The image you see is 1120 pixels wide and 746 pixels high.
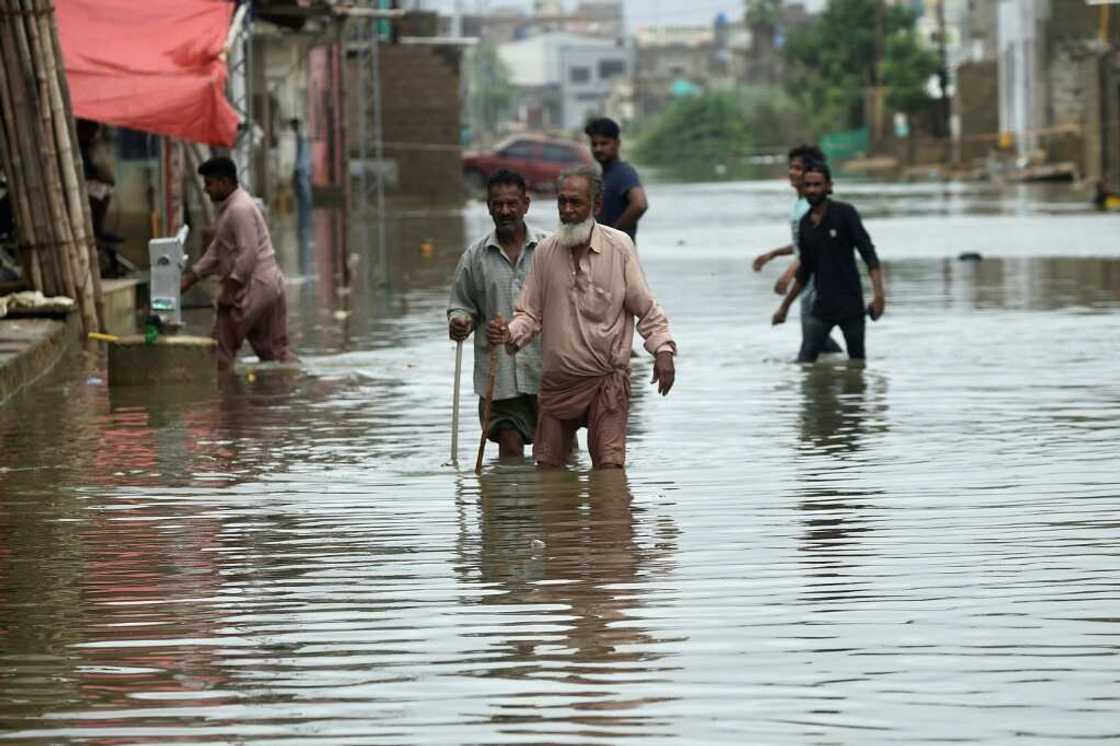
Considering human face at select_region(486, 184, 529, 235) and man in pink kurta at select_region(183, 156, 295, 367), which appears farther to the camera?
man in pink kurta at select_region(183, 156, 295, 367)

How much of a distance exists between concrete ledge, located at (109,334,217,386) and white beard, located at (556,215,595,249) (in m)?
5.01

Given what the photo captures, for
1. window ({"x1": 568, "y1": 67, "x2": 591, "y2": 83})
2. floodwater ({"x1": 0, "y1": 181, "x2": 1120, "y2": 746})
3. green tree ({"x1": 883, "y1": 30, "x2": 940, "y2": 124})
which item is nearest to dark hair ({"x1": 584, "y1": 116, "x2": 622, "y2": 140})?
floodwater ({"x1": 0, "y1": 181, "x2": 1120, "y2": 746})

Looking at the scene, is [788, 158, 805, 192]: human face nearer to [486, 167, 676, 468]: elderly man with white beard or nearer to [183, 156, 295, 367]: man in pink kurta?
[183, 156, 295, 367]: man in pink kurta

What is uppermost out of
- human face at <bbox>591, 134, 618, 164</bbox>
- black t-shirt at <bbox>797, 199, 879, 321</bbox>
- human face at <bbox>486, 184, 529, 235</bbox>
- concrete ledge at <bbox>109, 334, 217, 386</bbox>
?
human face at <bbox>591, 134, 618, 164</bbox>

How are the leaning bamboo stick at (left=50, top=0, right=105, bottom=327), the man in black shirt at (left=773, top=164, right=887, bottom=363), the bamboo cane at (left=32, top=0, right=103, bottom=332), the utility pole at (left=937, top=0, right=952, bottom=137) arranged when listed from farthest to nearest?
the utility pole at (left=937, top=0, right=952, bottom=137)
the leaning bamboo stick at (left=50, top=0, right=105, bottom=327)
the bamboo cane at (left=32, top=0, right=103, bottom=332)
the man in black shirt at (left=773, top=164, right=887, bottom=363)

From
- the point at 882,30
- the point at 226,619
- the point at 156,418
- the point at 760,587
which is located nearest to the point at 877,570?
the point at 760,587

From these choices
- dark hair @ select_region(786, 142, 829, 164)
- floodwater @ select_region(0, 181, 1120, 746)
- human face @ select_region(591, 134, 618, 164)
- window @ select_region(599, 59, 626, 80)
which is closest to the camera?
floodwater @ select_region(0, 181, 1120, 746)

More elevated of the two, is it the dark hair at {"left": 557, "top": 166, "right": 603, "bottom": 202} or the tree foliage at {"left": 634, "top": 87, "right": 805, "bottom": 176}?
the tree foliage at {"left": 634, "top": 87, "right": 805, "bottom": 176}

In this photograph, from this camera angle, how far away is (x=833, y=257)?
44.4 ft

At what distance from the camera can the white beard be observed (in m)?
8.97

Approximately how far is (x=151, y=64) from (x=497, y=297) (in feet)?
28.0

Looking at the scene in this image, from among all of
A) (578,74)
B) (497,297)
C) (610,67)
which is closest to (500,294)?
(497,297)

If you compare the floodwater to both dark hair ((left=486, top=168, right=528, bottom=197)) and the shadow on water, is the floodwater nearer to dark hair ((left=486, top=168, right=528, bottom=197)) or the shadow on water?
the shadow on water

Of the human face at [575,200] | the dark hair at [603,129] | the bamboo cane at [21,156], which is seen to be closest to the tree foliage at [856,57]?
the bamboo cane at [21,156]
